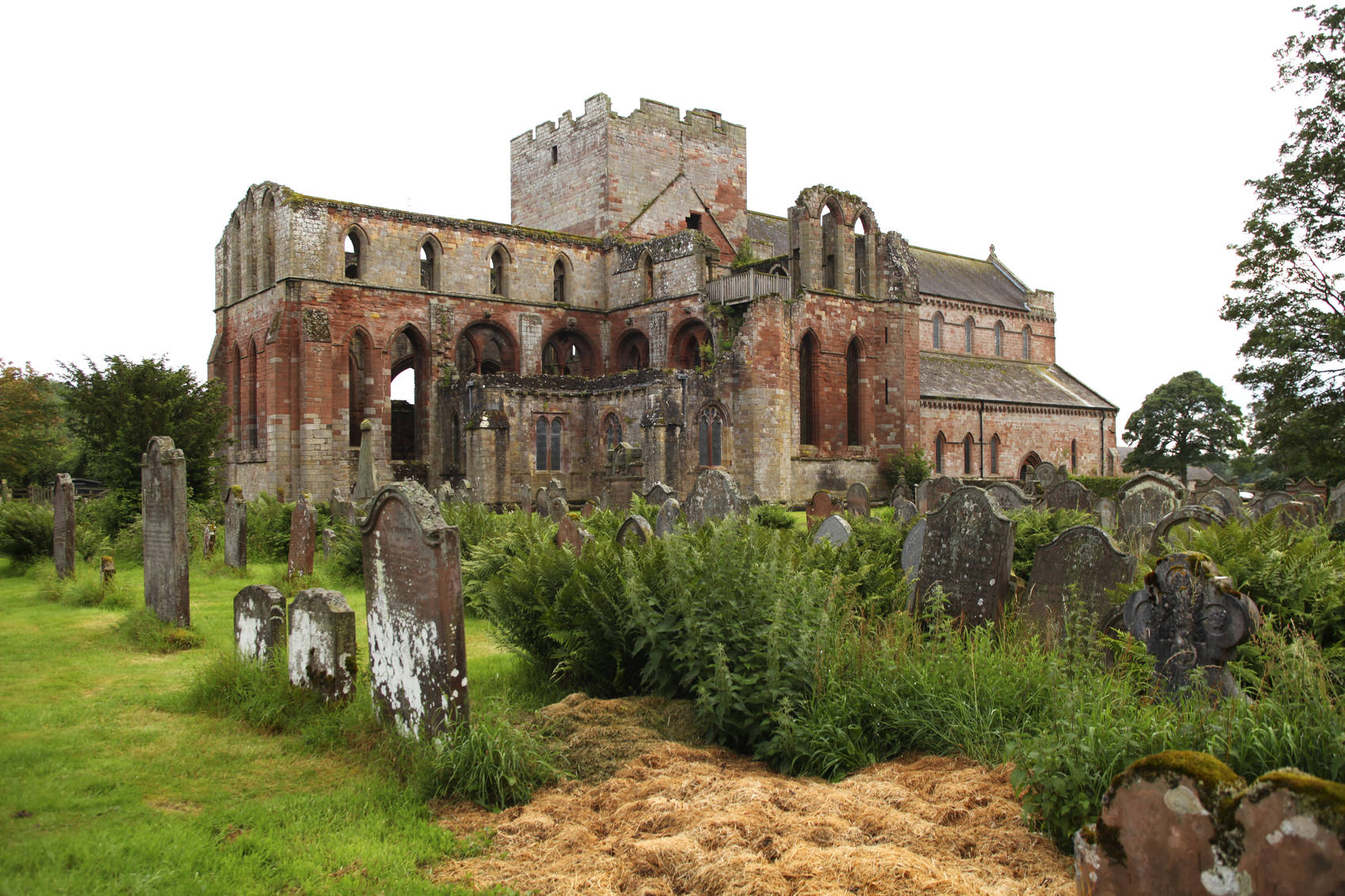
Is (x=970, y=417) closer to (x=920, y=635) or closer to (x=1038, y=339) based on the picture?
(x=1038, y=339)

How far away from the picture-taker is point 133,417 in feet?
60.8

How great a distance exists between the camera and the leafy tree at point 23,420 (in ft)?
107

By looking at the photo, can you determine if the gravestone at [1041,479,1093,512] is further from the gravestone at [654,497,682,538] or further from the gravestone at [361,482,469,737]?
the gravestone at [361,482,469,737]

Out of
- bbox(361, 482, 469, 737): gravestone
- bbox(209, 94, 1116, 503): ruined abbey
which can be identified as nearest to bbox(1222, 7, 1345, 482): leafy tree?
bbox(209, 94, 1116, 503): ruined abbey

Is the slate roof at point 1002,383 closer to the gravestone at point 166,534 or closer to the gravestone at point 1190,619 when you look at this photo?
the gravestone at point 166,534

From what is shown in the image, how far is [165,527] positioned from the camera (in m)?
10.2

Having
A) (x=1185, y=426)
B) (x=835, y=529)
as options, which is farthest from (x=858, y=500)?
(x=1185, y=426)

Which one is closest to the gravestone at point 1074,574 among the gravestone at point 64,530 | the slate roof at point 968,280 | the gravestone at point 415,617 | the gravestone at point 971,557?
the gravestone at point 971,557

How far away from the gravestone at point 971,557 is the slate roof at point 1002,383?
30.9m

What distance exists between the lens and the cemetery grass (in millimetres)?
4473

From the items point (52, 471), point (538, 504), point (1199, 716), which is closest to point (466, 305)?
point (538, 504)

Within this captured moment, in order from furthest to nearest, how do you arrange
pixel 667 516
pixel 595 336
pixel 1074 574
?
pixel 595 336
pixel 667 516
pixel 1074 574

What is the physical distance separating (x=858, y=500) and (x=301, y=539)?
454 inches

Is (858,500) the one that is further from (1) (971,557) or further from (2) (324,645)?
(2) (324,645)
